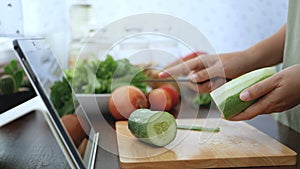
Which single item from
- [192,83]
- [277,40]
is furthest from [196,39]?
[277,40]

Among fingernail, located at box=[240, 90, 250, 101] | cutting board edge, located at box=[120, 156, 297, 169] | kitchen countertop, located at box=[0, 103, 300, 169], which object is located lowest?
kitchen countertop, located at box=[0, 103, 300, 169]

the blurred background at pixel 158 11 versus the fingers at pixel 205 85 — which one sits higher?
the fingers at pixel 205 85

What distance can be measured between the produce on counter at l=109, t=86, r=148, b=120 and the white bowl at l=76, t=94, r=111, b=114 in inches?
1.3

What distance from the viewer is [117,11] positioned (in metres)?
2.62

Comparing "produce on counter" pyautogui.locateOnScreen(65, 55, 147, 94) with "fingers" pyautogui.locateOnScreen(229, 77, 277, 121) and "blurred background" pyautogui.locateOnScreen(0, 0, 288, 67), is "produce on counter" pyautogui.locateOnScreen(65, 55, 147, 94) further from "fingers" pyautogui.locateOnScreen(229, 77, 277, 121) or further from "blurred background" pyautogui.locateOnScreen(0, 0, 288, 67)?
"blurred background" pyautogui.locateOnScreen(0, 0, 288, 67)

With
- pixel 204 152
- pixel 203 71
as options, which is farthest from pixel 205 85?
pixel 204 152

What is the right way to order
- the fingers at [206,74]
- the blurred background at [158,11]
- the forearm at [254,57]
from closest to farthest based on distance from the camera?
the fingers at [206,74] → the forearm at [254,57] → the blurred background at [158,11]

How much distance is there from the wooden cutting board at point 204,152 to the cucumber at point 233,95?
69 mm

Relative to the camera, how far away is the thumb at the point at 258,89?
2.90ft

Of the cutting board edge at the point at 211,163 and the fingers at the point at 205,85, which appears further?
the fingers at the point at 205,85

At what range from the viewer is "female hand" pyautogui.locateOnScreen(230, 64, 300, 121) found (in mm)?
886

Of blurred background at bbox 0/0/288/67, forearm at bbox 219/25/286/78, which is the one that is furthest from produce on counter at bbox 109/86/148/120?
blurred background at bbox 0/0/288/67

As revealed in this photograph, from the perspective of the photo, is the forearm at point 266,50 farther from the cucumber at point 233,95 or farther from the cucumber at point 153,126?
the cucumber at point 153,126

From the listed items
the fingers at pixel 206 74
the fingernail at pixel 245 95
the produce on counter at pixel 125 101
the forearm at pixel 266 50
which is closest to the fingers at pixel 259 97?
the fingernail at pixel 245 95
